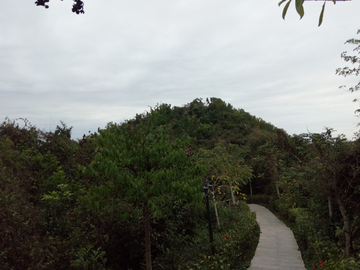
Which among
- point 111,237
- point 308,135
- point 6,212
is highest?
point 308,135

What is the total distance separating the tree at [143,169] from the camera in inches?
183

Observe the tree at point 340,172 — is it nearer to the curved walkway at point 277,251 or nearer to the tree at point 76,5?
the curved walkway at point 277,251

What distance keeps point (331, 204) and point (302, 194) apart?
667 cm

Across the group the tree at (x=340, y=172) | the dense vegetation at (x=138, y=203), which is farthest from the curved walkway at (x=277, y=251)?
the tree at (x=340, y=172)

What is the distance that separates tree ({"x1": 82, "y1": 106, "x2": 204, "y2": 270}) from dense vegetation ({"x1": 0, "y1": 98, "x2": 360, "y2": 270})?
0.8 inches

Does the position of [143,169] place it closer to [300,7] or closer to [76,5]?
[76,5]

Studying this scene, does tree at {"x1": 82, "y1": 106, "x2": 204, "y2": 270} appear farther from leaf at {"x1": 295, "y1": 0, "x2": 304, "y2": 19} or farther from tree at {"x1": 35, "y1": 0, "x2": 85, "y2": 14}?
leaf at {"x1": 295, "y1": 0, "x2": 304, "y2": 19}

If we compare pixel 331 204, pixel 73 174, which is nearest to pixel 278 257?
pixel 331 204

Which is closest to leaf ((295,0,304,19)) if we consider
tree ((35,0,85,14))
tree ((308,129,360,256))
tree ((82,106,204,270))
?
tree ((35,0,85,14))

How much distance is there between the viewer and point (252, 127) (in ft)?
96.3

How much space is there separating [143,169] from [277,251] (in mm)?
6247

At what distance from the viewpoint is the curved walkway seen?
749cm

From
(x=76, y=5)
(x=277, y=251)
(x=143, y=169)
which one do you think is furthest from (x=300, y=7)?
(x=277, y=251)

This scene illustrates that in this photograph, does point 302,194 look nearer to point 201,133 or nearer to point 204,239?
point 204,239
